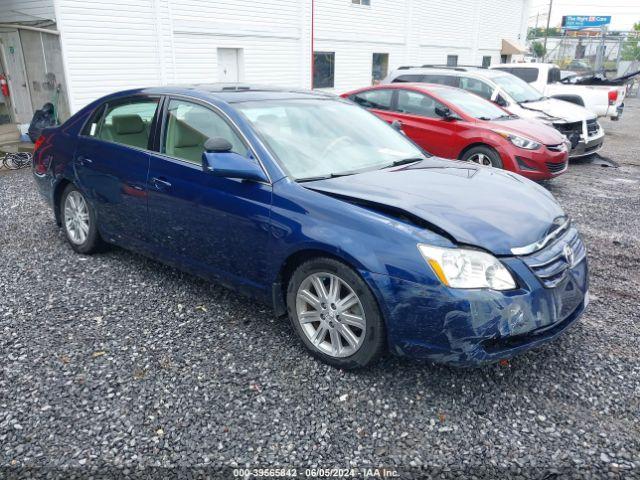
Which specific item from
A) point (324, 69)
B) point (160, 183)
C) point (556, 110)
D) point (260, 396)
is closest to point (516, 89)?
point (556, 110)

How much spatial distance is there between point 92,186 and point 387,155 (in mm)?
2524

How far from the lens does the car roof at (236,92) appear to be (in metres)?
3.76

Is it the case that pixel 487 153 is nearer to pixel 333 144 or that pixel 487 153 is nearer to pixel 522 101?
pixel 522 101

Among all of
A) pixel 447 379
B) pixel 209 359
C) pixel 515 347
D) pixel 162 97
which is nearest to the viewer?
pixel 515 347

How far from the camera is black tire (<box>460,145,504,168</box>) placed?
7.34m

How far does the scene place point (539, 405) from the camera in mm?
2816

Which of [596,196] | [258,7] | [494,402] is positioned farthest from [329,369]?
[258,7]

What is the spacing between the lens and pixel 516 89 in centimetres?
1065

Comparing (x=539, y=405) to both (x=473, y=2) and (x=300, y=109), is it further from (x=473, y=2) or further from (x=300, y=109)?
(x=473, y=2)

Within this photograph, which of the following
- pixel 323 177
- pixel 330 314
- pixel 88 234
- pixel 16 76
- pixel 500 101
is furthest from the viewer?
pixel 16 76

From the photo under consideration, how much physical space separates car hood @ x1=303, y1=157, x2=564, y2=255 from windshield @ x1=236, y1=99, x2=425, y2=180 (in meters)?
0.19

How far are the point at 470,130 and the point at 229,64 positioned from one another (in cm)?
855

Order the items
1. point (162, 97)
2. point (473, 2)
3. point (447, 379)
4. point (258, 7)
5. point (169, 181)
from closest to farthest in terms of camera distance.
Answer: point (447, 379) < point (169, 181) < point (162, 97) < point (258, 7) < point (473, 2)

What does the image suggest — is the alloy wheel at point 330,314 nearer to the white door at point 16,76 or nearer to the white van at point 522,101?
the white van at point 522,101
